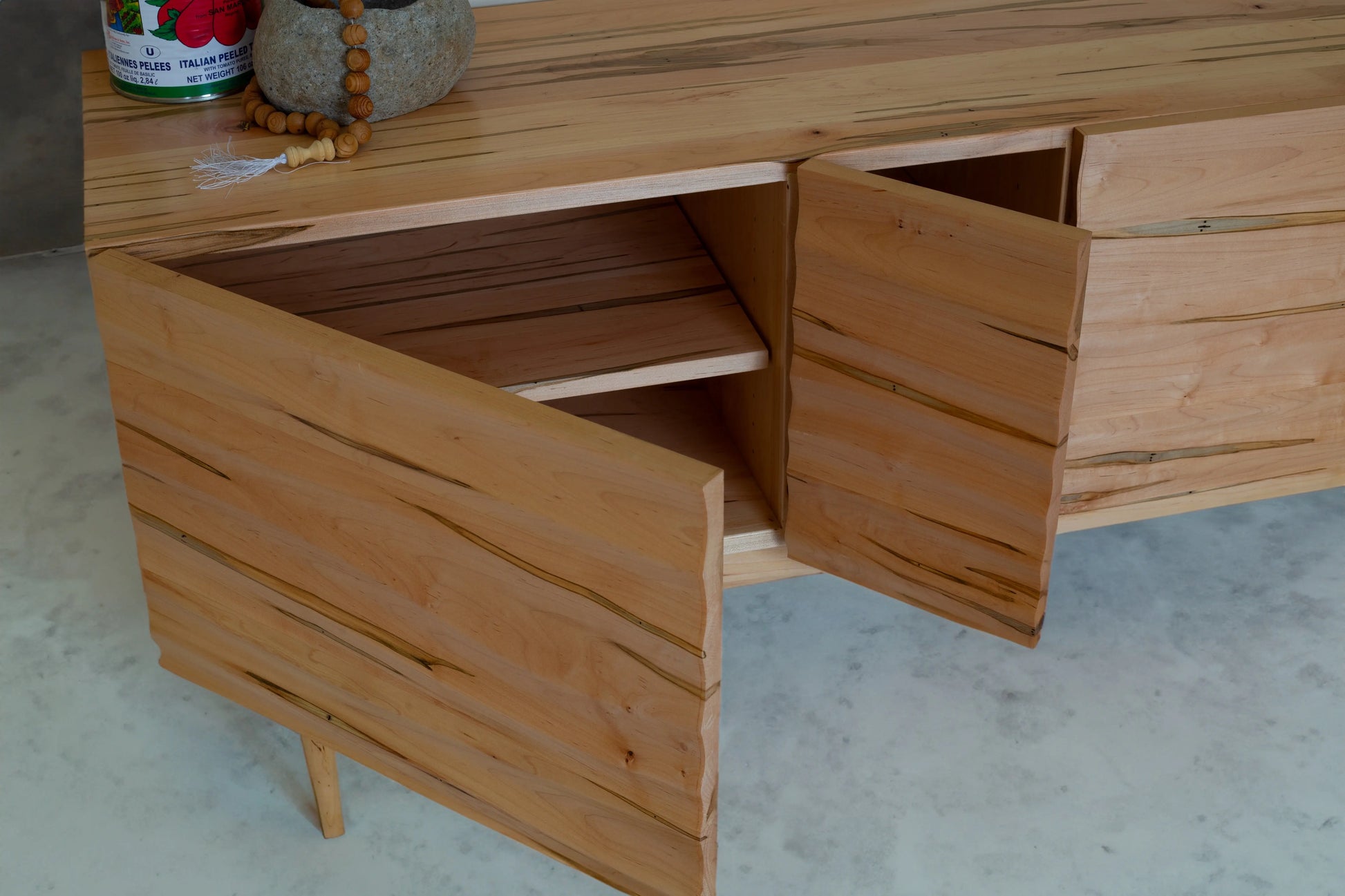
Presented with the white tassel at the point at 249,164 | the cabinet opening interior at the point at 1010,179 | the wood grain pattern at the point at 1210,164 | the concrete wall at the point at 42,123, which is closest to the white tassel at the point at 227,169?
the white tassel at the point at 249,164

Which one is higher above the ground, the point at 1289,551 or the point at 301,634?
the point at 301,634

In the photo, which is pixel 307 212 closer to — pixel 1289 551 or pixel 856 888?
pixel 856 888

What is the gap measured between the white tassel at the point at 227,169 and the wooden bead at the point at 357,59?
90 millimetres

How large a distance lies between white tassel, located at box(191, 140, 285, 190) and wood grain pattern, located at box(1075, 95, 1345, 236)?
2.09 feet

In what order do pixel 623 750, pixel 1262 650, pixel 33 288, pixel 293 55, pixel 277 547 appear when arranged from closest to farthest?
1. pixel 623 750
2. pixel 277 547
3. pixel 293 55
4. pixel 1262 650
5. pixel 33 288

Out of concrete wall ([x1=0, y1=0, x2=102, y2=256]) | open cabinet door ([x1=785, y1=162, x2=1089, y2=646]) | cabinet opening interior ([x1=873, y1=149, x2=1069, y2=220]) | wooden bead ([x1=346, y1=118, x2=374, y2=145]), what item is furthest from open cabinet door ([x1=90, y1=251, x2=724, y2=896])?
concrete wall ([x1=0, y1=0, x2=102, y2=256])

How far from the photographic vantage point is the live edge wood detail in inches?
39.8

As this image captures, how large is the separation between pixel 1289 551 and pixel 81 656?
51.4 inches

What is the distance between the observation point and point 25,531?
1516 mm

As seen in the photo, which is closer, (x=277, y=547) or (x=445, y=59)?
(x=277, y=547)

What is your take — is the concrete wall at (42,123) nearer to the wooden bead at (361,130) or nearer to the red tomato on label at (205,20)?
the red tomato on label at (205,20)

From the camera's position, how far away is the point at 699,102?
43.8 inches

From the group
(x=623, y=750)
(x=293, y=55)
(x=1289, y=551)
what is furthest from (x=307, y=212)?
(x=1289, y=551)

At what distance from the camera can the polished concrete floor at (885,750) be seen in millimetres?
1115
